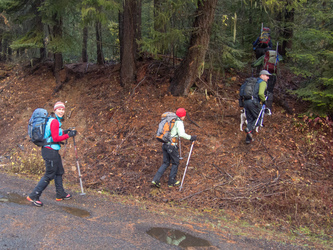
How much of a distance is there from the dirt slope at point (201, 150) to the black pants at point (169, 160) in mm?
378

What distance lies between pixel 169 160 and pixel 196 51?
4.59m

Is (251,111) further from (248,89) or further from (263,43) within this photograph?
(263,43)

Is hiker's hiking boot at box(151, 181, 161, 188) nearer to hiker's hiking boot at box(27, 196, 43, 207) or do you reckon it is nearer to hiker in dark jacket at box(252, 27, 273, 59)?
hiker's hiking boot at box(27, 196, 43, 207)

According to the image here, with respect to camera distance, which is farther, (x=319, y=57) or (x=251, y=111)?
(x=319, y=57)

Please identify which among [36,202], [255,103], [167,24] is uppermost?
[167,24]

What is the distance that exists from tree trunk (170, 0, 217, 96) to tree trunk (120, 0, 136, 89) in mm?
2223

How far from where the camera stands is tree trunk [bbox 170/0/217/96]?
940 cm

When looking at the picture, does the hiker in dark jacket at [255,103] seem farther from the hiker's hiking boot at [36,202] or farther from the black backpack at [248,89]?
the hiker's hiking boot at [36,202]

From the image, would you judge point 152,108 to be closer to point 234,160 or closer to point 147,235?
point 234,160

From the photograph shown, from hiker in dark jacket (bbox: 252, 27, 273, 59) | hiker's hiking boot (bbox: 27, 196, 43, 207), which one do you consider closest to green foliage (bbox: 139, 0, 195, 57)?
hiker in dark jacket (bbox: 252, 27, 273, 59)

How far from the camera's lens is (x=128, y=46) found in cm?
1155

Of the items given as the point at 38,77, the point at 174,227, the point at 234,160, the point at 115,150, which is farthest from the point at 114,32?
the point at 174,227

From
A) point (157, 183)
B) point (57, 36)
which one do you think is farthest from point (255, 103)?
point (57, 36)

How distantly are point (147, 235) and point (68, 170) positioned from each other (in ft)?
16.9
